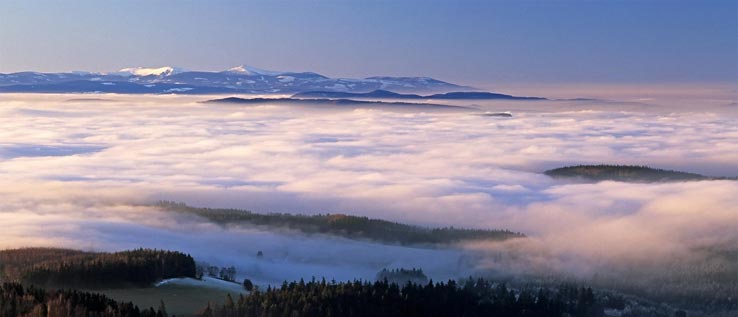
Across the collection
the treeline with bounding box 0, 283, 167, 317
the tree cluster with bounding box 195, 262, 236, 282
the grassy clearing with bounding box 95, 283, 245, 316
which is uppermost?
the treeline with bounding box 0, 283, 167, 317

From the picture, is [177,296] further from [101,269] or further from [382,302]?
[382,302]

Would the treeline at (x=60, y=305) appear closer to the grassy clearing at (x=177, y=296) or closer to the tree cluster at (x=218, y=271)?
the grassy clearing at (x=177, y=296)

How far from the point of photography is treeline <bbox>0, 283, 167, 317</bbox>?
105 meters

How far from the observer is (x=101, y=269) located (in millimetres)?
143625

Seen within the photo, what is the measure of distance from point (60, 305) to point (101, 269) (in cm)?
3541

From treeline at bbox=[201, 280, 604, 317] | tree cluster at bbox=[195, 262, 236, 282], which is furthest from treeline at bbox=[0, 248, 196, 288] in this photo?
treeline at bbox=[201, 280, 604, 317]

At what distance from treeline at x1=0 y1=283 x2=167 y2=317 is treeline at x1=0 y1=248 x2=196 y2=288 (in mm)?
20288

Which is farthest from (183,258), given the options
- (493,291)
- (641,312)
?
(641,312)

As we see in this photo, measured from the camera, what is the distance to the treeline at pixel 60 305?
10456 centimetres

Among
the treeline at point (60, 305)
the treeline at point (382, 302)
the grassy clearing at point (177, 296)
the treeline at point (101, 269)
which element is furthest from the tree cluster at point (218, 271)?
the treeline at point (60, 305)

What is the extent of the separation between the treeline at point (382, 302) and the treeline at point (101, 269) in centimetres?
2180

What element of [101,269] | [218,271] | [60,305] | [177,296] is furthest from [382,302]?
[218,271]

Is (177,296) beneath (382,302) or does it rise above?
beneath

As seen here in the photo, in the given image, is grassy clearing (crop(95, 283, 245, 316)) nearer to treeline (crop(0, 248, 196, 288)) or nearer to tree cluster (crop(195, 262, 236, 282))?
treeline (crop(0, 248, 196, 288))
